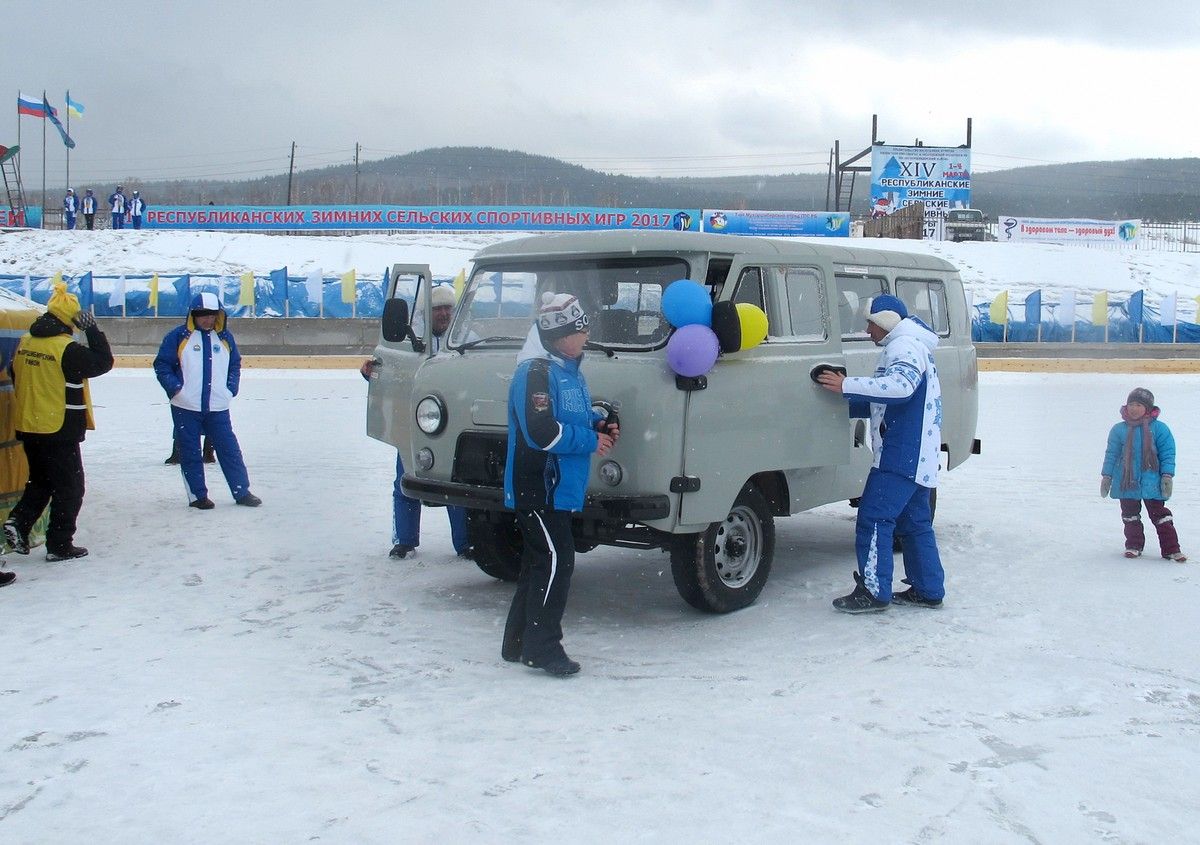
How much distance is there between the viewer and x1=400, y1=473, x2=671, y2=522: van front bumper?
5766 mm

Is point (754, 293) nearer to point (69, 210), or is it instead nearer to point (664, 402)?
point (664, 402)

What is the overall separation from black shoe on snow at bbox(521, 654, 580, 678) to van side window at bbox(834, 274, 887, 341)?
2915 millimetres

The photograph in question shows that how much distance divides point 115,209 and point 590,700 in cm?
4461

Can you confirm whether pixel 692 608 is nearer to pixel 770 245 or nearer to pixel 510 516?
pixel 510 516

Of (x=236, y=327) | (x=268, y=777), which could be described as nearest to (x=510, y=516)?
(x=268, y=777)

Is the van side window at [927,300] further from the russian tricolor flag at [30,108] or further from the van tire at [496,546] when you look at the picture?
the russian tricolor flag at [30,108]

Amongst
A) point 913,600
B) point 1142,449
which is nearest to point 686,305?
point 913,600

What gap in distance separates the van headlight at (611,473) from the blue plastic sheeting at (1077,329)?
2501 cm

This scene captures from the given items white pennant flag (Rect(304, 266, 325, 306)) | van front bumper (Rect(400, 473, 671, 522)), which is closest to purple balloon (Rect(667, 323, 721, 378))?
van front bumper (Rect(400, 473, 671, 522))

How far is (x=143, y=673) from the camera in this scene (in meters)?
5.42

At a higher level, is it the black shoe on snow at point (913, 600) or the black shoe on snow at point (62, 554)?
the black shoe on snow at point (913, 600)

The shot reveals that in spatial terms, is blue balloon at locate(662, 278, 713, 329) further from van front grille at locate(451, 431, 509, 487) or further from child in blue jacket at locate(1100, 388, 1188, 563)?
child in blue jacket at locate(1100, 388, 1188, 563)

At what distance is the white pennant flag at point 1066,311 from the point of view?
29172 mm

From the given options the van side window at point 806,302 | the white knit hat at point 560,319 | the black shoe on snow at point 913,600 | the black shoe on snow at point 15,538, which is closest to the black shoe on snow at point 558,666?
the white knit hat at point 560,319
